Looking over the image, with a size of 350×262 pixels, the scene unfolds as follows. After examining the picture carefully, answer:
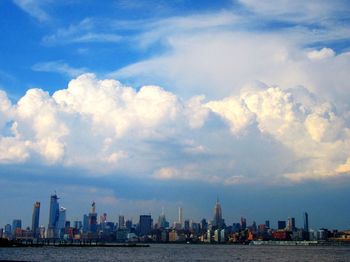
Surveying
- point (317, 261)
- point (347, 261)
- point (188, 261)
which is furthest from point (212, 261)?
point (347, 261)

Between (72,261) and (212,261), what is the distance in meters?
44.1

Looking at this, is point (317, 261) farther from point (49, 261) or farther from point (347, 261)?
point (49, 261)

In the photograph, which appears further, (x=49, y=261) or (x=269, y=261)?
(x=269, y=261)

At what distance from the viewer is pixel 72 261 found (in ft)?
456

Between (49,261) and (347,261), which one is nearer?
(49,261)

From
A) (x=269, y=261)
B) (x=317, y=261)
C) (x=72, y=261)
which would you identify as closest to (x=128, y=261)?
(x=72, y=261)

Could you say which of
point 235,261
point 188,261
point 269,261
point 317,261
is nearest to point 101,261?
point 188,261

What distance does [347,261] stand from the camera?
5827 inches

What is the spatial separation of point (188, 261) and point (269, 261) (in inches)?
1072

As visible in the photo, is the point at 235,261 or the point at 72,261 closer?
the point at 72,261

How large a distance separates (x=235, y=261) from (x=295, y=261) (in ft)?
62.6

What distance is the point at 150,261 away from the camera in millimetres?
147250

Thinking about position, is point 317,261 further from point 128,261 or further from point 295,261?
point 128,261

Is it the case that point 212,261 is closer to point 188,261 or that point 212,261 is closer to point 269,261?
point 188,261
